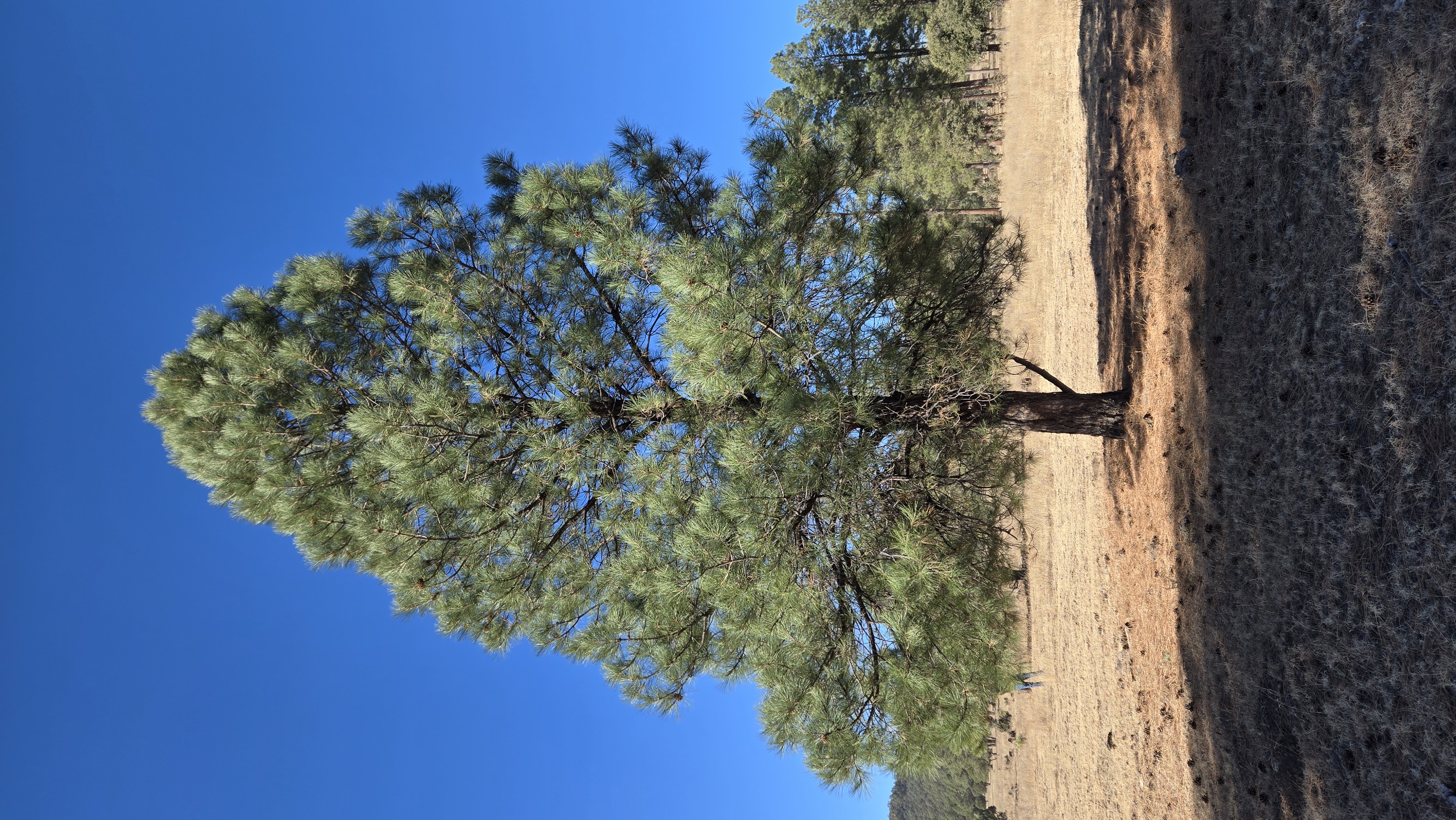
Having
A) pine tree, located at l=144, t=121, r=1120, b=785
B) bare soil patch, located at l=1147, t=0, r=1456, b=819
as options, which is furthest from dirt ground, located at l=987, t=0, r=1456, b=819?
pine tree, located at l=144, t=121, r=1120, b=785

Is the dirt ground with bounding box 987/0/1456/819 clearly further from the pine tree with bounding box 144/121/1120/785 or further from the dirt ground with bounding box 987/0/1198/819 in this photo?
the pine tree with bounding box 144/121/1120/785

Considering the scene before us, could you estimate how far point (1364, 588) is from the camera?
4.02 m

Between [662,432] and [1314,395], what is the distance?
4486 mm

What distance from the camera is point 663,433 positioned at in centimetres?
499

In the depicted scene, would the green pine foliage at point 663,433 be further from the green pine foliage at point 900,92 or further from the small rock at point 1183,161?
the green pine foliage at point 900,92

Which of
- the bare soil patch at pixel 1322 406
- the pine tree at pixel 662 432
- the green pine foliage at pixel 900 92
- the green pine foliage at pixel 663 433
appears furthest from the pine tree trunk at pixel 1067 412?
the green pine foliage at pixel 900 92

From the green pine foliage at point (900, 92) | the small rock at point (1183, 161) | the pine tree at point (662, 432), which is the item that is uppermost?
the green pine foliage at point (900, 92)

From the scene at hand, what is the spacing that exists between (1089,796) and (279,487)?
949cm

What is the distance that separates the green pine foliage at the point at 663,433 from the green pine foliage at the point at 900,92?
30.1ft

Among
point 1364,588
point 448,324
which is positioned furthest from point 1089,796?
point 448,324

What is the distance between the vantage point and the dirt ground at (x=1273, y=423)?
148 inches

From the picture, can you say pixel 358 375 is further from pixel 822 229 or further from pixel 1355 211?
pixel 1355 211

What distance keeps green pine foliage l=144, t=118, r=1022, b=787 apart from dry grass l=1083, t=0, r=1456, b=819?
5.63ft

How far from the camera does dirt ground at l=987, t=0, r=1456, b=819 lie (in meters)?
3.75
